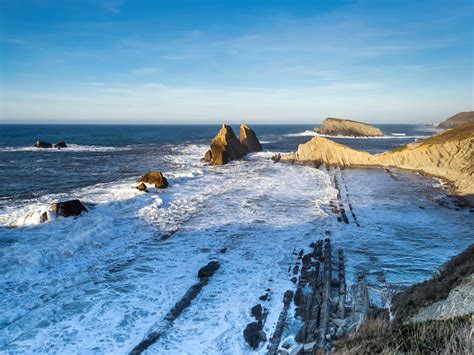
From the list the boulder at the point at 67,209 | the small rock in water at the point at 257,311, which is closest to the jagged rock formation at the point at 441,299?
the small rock in water at the point at 257,311

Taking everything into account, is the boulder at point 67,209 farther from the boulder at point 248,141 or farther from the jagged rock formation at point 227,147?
the boulder at point 248,141

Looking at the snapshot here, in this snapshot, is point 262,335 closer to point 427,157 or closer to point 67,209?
point 67,209

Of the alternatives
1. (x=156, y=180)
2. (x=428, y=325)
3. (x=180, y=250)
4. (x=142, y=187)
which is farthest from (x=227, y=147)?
(x=428, y=325)

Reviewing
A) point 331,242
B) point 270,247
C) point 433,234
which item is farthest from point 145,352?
point 433,234

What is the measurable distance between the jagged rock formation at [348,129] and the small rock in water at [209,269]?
123m

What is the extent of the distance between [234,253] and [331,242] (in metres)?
5.16

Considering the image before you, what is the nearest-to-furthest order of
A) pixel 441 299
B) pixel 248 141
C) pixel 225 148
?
1. pixel 441 299
2. pixel 225 148
3. pixel 248 141

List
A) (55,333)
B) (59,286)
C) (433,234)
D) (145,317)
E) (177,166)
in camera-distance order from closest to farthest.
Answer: (55,333)
(145,317)
(59,286)
(433,234)
(177,166)

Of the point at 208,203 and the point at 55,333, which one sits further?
the point at 208,203

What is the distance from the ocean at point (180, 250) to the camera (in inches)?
394

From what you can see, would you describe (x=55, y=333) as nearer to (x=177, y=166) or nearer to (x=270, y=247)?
(x=270, y=247)

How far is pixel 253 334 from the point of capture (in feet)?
31.0

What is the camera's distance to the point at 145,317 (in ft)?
34.4

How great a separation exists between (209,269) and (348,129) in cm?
12564
